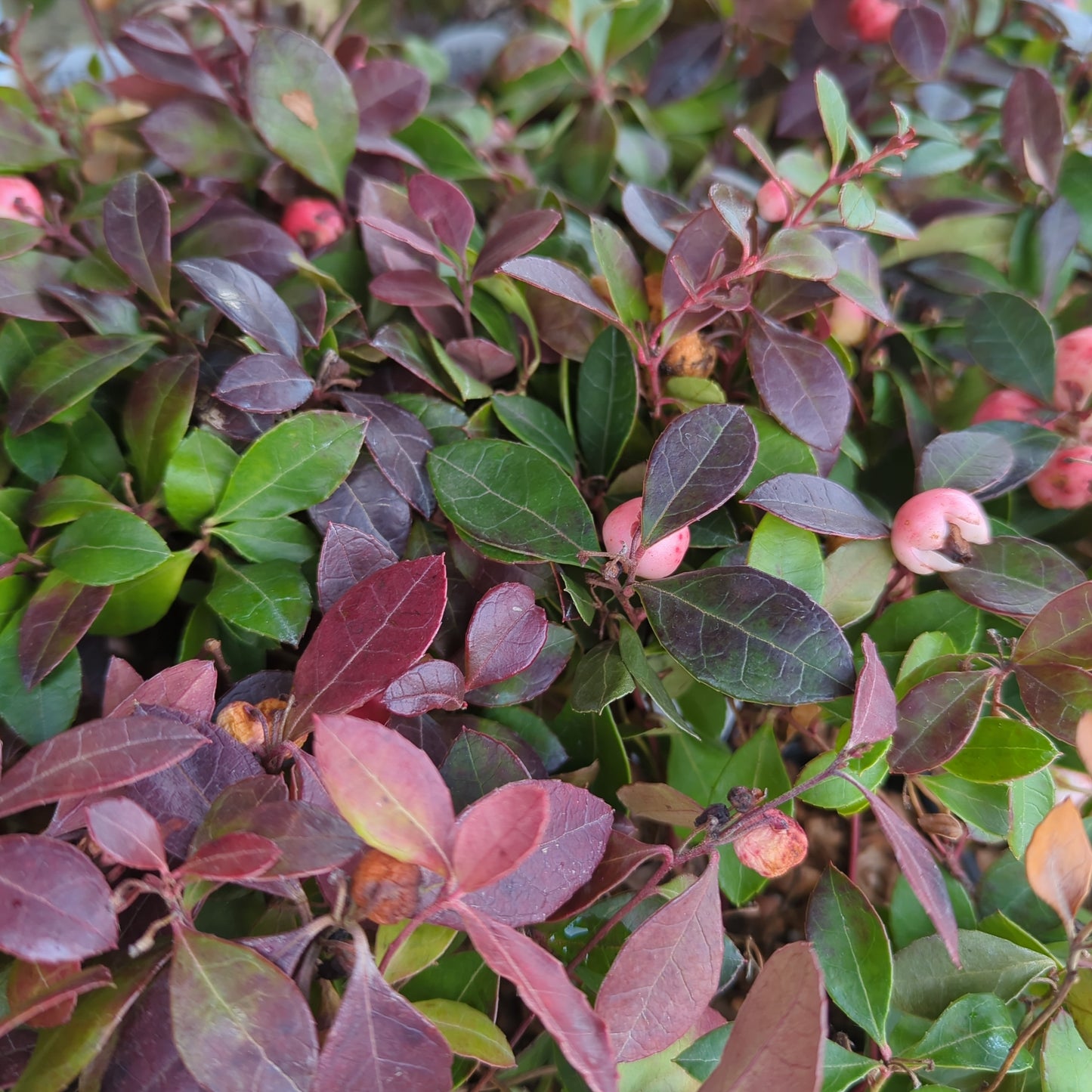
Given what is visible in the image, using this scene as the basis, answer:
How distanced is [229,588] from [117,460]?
7.0 inches

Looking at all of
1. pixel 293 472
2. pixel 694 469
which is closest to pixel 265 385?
pixel 293 472

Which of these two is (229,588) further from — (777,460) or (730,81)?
(730,81)

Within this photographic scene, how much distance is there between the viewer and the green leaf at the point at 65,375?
563 mm

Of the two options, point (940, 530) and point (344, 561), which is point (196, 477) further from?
point (940, 530)

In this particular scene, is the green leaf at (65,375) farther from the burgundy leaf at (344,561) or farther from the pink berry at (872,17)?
the pink berry at (872,17)

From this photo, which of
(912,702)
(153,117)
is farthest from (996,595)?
(153,117)

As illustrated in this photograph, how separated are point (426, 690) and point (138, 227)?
1.27 feet

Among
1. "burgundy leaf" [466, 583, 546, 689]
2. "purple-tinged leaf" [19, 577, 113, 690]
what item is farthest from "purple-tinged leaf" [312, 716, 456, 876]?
"purple-tinged leaf" [19, 577, 113, 690]

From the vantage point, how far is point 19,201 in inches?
26.0

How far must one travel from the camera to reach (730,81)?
94 centimetres

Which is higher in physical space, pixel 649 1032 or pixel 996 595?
pixel 996 595

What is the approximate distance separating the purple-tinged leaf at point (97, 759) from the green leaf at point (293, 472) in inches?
6.6

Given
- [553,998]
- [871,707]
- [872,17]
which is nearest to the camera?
[553,998]

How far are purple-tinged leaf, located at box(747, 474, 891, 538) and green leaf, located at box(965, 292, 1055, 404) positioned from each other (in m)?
0.21
